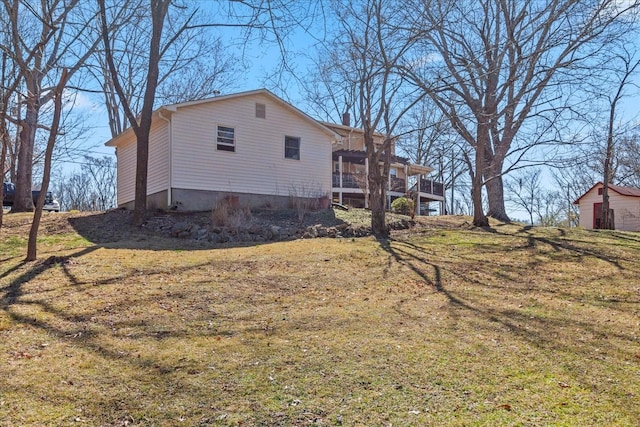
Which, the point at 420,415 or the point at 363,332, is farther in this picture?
the point at 363,332

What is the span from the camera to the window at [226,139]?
15.4 m

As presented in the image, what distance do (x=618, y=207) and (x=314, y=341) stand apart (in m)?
25.0


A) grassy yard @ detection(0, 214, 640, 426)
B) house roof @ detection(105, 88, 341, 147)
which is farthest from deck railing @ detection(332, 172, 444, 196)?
grassy yard @ detection(0, 214, 640, 426)

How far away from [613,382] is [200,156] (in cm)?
1318

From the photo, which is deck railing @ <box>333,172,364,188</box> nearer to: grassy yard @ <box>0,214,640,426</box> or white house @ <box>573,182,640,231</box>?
white house @ <box>573,182,640,231</box>

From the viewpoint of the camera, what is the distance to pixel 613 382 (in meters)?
3.73

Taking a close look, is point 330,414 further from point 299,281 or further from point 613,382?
point 299,281

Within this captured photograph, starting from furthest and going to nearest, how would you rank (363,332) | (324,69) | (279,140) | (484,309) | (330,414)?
(279,140) → (324,69) → (484,309) → (363,332) → (330,414)

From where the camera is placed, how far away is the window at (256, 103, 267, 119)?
1616 centimetres

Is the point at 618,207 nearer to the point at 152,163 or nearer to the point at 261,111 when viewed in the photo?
the point at 261,111

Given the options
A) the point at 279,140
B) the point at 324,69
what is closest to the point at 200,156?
the point at 279,140

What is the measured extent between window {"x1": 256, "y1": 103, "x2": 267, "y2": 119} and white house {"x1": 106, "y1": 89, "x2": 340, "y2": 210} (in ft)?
0.12

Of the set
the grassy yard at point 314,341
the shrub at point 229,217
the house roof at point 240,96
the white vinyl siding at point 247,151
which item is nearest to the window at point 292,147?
the white vinyl siding at point 247,151

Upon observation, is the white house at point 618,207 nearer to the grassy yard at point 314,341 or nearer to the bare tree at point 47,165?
the grassy yard at point 314,341
